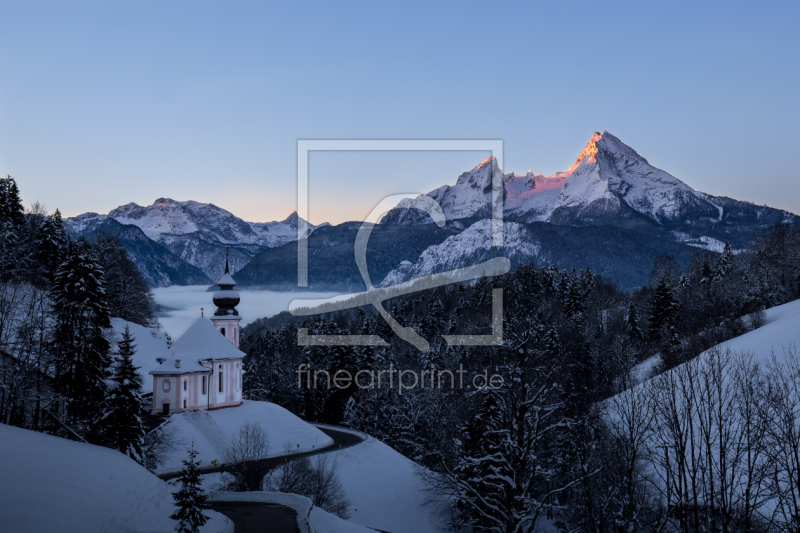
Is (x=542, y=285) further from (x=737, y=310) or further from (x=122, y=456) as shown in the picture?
(x=122, y=456)

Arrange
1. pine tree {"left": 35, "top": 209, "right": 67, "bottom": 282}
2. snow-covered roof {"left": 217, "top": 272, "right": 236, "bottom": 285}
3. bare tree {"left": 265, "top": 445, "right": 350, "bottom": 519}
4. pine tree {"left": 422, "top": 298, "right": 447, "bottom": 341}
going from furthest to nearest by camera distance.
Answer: pine tree {"left": 422, "top": 298, "right": 447, "bottom": 341}
pine tree {"left": 35, "top": 209, "right": 67, "bottom": 282}
snow-covered roof {"left": 217, "top": 272, "right": 236, "bottom": 285}
bare tree {"left": 265, "top": 445, "right": 350, "bottom": 519}

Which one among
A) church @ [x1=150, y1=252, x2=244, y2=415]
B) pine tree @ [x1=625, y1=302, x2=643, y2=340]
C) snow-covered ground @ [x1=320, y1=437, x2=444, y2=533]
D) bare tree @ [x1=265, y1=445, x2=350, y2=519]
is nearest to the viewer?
bare tree @ [x1=265, y1=445, x2=350, y2=519]

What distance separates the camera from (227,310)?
6062 cm

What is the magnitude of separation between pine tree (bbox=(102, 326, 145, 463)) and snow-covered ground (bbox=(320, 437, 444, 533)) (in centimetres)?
1452

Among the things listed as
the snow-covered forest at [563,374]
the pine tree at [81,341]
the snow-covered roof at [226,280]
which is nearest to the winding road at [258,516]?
the pine tree at [81,341]

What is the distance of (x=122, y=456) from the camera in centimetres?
2884

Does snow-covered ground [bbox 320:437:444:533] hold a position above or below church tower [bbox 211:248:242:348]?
below

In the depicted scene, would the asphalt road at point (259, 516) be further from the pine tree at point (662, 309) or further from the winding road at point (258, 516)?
the pine tree at point (662, 309)

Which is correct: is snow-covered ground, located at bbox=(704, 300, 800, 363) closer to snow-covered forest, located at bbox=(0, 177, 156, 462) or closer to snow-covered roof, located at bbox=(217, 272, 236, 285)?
snow-covered forest, located at bbox=(0, 177, 156, 462)

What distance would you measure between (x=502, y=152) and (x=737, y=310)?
50.1 metres

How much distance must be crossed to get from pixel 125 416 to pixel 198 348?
21.6 metres

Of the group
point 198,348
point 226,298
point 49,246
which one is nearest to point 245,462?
point 198,348

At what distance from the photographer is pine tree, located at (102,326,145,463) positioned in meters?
31.3

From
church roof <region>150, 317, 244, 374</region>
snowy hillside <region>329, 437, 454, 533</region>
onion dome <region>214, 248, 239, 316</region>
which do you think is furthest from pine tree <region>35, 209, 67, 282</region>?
snowy hillside <region>329, 437, 454, 533</region>
